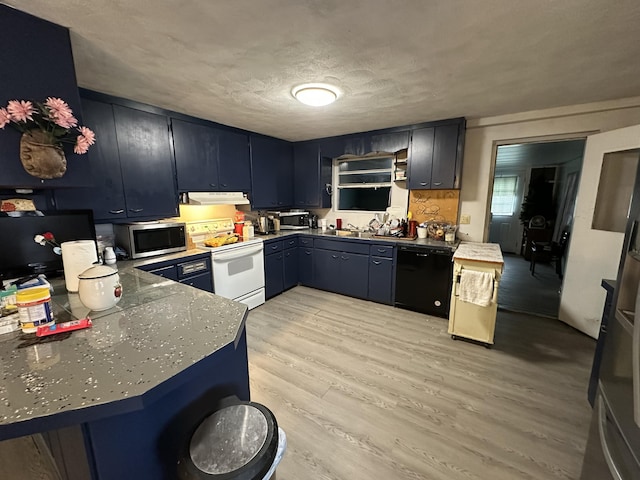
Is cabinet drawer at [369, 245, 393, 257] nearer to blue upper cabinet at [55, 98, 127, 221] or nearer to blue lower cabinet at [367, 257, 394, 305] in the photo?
blue lower cabinet at [367, 257, 394, 305]

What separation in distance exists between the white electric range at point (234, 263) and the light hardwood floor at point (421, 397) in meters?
0.43

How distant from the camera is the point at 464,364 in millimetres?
2254

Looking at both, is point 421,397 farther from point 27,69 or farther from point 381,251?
point 27,69

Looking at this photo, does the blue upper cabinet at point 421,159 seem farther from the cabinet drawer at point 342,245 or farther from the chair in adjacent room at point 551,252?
the chair in adjacent room at point 551,252

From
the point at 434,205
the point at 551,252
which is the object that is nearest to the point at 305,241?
the point at 434,205

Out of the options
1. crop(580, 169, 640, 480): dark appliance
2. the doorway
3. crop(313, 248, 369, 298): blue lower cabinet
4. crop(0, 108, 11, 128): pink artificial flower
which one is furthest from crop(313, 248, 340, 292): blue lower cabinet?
crop(0, 108, 11, 128): pink artificial flower

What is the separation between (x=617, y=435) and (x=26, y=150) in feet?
9.46

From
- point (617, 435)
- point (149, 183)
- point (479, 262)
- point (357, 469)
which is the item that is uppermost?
point (149, 183)

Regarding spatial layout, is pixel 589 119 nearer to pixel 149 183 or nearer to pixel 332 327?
pixel 332 327

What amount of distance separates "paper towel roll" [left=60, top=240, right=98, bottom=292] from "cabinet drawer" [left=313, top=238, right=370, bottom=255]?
2654 millimetres

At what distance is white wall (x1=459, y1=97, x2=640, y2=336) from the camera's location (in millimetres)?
2516

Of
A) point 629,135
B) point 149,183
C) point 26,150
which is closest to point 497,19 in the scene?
point 629,135

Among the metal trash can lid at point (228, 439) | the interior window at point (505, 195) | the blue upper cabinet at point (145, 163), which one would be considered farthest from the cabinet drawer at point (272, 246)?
the interior window at point (505, 195)

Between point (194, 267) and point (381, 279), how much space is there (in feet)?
7.33
